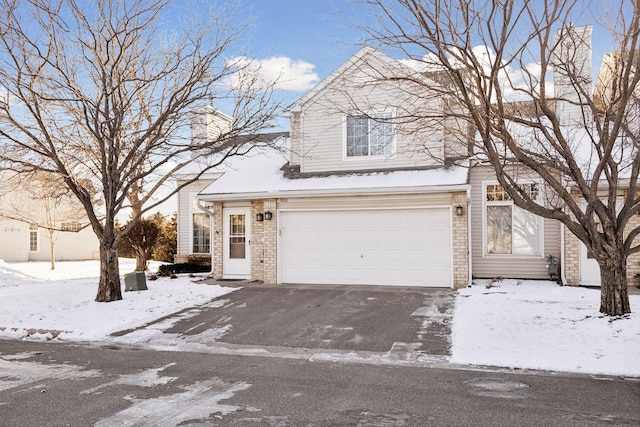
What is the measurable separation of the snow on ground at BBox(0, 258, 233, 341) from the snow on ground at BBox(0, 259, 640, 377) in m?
0.02

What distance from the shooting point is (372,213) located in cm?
1401

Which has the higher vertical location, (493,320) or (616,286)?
(616,286)

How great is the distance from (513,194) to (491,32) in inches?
104

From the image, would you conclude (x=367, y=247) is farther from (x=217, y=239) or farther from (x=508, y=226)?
(x=217, y=239)

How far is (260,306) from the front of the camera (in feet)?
37.7

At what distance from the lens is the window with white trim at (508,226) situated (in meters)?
14.5

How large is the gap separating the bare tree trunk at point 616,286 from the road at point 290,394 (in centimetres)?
264

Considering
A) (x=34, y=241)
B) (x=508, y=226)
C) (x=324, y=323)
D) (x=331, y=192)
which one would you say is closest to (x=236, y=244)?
(x=331, y=192)

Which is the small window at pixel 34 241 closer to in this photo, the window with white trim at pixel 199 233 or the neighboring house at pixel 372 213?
the window with white trim at pixel 199 233

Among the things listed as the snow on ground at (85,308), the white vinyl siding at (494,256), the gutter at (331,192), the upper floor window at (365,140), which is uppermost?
the upper floor window at (365,140)

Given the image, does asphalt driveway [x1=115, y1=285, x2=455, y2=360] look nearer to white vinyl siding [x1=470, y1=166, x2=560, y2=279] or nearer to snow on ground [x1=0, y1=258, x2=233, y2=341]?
snow on ground [x1=0, y1=258, x2=233, y2=341]

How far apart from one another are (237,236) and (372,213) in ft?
14.5

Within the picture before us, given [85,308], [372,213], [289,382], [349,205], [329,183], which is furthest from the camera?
[329,183]

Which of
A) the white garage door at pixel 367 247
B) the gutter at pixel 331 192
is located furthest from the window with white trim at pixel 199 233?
the white garage door at pixel 367 247
